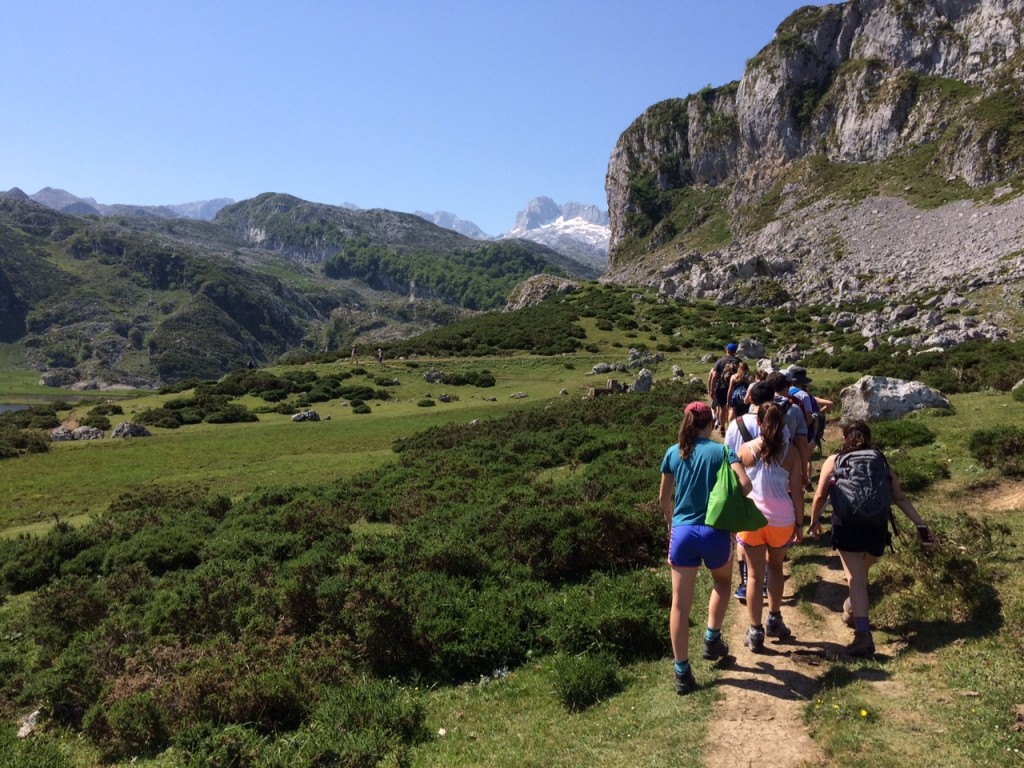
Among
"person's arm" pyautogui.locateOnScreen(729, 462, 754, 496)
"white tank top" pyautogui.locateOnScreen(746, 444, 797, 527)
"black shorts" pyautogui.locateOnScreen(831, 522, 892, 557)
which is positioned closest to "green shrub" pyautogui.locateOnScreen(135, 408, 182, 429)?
"white tank top" pyautogui.locateOnScreen(746, 444, 797, 527)

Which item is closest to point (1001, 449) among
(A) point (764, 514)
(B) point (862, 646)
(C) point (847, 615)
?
(C) point (847, 615)

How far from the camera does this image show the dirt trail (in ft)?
17.9

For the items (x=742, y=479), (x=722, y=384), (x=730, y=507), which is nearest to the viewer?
(x=730, y=507)

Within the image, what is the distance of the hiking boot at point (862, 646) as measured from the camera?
267 inches

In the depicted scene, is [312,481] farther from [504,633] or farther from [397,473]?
[504,633]

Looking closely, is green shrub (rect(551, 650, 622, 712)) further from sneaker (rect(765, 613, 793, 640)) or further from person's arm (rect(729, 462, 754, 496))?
person's arm (rect(729, 462, 754, 496))

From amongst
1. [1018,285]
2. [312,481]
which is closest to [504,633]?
[312,481]

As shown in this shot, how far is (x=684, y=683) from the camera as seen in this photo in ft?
21.8

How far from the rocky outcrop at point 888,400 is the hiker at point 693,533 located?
1398cm

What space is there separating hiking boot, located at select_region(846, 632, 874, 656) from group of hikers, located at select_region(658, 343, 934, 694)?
1cm

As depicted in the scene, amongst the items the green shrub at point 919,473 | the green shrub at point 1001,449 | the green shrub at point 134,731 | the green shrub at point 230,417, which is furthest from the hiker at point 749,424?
the green shrub at point 230,417

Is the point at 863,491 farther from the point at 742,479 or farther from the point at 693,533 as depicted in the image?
the point at 693,533

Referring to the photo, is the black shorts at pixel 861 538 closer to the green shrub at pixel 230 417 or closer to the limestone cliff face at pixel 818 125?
the green shrub at pixel 230 417

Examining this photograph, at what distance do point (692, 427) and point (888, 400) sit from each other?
15.2 metres
